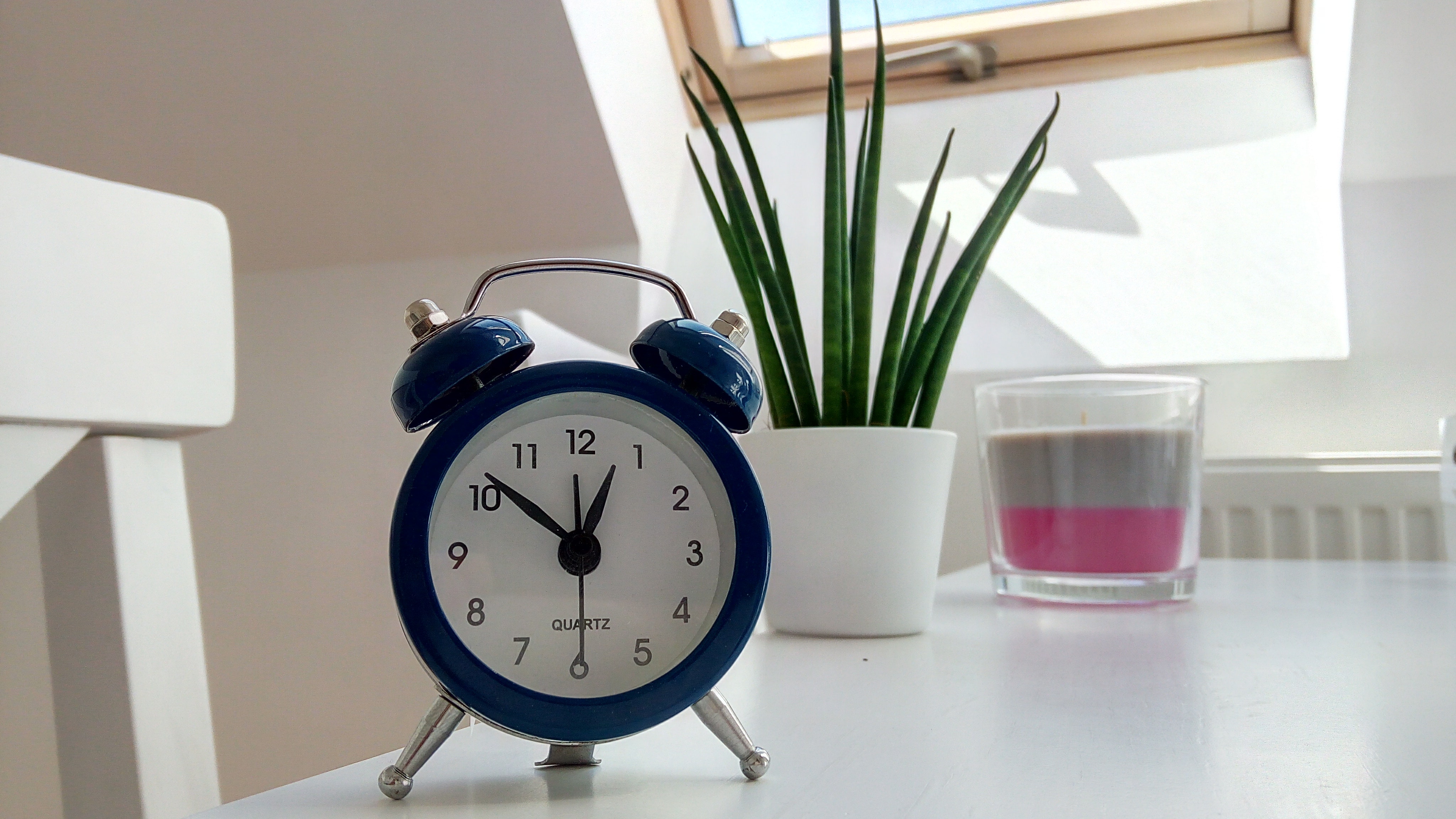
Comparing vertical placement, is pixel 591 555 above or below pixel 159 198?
below

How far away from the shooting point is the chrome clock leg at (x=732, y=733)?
0.32 m

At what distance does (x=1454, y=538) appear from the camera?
1.26 metres

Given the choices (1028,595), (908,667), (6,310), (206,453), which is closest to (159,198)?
(6,310)

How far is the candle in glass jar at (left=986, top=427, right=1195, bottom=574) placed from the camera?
80cm

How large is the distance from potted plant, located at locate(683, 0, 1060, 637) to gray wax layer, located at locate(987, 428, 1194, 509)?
138 mm

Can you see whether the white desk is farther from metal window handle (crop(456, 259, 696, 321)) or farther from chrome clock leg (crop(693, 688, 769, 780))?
metal window handle (crop(456, 259, 696, 321))

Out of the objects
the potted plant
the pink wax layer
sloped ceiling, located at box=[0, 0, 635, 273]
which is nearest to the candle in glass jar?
the pink wax layer

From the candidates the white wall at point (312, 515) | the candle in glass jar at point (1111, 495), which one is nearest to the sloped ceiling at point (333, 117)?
the white wall at point (312, 515)

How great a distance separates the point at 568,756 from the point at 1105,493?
0.60m

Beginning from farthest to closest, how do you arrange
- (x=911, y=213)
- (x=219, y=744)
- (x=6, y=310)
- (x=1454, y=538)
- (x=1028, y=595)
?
(x=219, y=744) → (x=911, y=213) → (x=1454, y=538) → (x=1028, y=595) → (x=6, y=310)

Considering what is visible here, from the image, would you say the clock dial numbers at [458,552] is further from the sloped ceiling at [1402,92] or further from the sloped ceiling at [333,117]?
the sloped ceiling at [1402,92]

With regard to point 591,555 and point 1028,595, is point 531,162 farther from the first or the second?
point 591,555

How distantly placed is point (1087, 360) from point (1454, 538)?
0.60 metres

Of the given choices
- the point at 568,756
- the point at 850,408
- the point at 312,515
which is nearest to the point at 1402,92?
the point at 850,408
